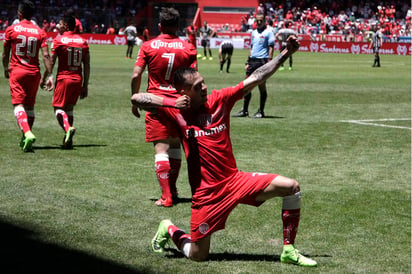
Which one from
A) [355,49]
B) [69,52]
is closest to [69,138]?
[69,52]

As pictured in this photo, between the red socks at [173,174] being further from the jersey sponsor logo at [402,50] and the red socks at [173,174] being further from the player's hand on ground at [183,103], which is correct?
the jersey sponsor logo at [402,50]

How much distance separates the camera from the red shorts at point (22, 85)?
483 inches

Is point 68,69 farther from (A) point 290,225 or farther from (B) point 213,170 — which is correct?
(A) point 290,225

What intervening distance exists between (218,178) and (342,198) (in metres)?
3.32

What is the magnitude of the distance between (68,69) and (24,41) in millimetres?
864

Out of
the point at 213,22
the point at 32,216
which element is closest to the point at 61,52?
the point at 32,216

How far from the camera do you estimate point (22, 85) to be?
40.3 feet

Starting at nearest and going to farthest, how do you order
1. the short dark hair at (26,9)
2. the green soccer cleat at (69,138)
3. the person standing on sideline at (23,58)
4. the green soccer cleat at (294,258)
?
the green soccer cleat at (294,258)
the short dark hair at (26,9)
the green soccer cleat at (69,138)
the person standing on sideline at (23,58)

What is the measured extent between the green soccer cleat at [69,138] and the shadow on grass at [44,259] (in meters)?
5.32

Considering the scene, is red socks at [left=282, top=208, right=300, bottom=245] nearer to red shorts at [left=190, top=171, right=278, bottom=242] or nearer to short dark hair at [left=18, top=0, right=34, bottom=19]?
red shorts at [left=190, top=171, right=278, bottom=242]

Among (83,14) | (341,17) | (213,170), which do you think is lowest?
(341,17)

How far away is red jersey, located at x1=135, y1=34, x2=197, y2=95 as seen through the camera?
28.2 feet

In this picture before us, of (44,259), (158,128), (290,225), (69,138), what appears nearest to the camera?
(44,259)

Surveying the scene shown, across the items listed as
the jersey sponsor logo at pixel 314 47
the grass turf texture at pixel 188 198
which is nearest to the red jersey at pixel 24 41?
the grass turf texture at pixel 188 198
